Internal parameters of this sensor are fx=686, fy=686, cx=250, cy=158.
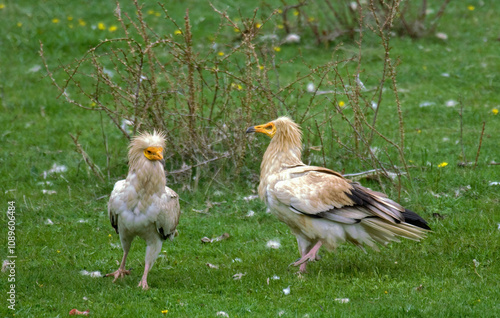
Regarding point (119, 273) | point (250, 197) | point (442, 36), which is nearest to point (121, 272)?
point (119, 273)

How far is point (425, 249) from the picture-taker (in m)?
6.49

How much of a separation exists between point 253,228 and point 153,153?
1.95 m

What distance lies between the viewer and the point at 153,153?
19.1 ft

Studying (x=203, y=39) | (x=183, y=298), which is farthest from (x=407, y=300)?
(x=203, y=39)

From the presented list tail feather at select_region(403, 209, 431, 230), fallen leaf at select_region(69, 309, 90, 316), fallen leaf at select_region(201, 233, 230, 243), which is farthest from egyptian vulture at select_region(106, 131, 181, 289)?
tail feather at select_region(403, 209, 431, 230)

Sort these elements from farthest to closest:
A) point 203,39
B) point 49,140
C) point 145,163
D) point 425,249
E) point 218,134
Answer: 1. point 203,39
2. point 49,140
3. point 218,134
4. point 425,249
5. point 145,163

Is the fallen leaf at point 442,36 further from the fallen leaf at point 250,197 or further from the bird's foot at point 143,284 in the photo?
the bird's foot at point 143,284

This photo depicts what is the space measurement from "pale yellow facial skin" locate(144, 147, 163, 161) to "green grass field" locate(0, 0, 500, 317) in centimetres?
110

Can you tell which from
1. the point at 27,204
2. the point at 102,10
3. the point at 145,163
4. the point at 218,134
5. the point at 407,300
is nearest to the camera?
the point at 407,300

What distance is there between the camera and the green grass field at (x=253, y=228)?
5344mm

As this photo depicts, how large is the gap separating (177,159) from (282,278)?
3.09 m

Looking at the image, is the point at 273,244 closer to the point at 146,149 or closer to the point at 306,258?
the point at 306,258

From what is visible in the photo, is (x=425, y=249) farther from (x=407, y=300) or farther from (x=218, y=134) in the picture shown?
(x=218, y=134)

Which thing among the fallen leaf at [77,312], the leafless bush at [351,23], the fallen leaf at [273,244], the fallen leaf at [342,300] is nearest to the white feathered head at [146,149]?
the fallen leaf at [77,312]
